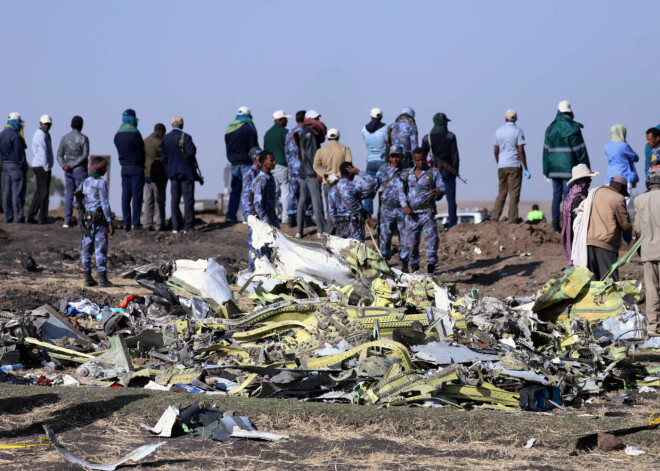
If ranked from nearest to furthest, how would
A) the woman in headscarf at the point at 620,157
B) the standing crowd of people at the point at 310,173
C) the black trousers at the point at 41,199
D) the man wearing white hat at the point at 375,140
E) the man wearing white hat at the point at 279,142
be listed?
the standing crowd of people at the point at 310,173, the woman in headscarf at the point at 620,157, the man wearing white hat at the point at 375,140, the man wearing white hat at the point at 279,142, the black trousers at the point at 41,199

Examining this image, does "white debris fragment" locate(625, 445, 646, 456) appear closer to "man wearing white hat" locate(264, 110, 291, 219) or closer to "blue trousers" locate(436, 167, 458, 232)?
"blue trousers" locate(436, 167, 458, 232)

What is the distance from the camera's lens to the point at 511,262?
56.5 feet

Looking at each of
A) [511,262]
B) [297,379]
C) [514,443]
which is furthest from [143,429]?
[511,262]

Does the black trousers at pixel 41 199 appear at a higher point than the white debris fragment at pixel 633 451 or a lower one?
higher

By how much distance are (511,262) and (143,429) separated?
12.1m

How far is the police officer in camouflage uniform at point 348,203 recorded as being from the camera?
14.5m

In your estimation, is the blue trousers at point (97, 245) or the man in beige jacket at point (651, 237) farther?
the blue trousers at point (97, 245)

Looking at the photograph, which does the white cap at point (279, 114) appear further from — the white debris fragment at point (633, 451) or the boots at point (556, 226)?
the white debris fragment at point (633, 451)

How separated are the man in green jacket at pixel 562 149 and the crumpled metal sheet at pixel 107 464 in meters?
13.0

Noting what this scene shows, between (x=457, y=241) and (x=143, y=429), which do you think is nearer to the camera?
(x=143, y=429)

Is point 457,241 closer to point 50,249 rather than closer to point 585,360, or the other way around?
point 50,249

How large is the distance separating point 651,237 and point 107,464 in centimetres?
752

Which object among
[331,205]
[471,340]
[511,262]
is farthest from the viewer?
[511,262]

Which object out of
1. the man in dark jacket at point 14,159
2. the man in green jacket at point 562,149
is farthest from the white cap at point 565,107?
the man in dark jacket at point 14,159
